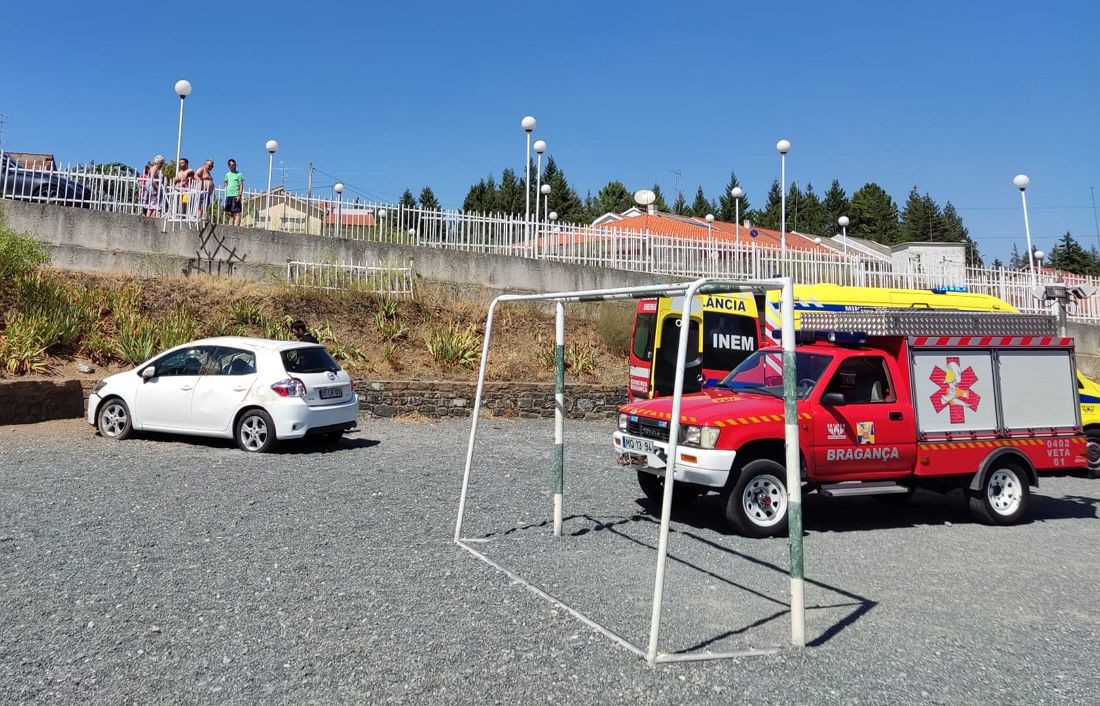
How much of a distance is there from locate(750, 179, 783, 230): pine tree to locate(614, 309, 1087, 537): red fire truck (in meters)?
87.5

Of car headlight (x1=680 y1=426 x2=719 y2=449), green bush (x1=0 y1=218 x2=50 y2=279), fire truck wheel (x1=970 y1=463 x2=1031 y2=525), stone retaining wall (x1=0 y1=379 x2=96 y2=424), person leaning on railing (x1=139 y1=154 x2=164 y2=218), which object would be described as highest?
person leaning on railing (x1=139 y1=154 x2=164 y2=218)

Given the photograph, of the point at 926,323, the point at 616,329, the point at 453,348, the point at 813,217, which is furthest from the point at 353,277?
the point at 813,217

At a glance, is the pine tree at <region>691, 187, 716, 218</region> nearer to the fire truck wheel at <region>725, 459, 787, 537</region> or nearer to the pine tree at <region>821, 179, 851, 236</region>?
the pine tree at <region>821, 179, 851, 236</region>

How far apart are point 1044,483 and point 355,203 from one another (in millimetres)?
14890

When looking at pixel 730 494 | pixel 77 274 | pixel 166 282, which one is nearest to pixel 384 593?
pixel 730 494

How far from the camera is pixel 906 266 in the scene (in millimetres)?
21531

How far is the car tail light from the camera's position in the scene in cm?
1001

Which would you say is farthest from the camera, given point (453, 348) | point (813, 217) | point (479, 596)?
point (813, 217)

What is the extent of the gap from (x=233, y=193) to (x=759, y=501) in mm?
15238

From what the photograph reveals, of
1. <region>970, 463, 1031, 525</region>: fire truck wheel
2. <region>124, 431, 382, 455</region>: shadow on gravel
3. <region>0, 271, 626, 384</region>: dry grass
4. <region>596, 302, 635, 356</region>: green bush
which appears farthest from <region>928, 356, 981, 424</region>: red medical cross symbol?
<region>596, 302, 635, 356</region>: green bush

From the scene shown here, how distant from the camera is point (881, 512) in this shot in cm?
842

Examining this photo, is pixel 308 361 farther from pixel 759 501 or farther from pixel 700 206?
pixel 700 206

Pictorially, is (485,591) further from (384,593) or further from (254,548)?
(254,548)

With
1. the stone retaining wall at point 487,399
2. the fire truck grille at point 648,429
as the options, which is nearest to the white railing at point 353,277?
the stone retaining wall at point 487,399
